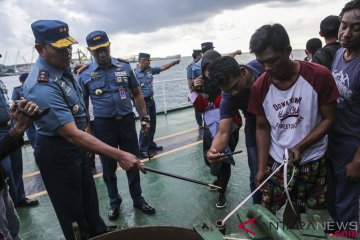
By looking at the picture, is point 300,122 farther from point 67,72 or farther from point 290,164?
point 67,72

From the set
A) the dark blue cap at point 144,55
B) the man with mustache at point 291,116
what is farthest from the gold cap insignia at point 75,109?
the dark blue cap at point 144,55

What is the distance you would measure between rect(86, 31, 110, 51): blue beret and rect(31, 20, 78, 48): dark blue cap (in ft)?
3.28

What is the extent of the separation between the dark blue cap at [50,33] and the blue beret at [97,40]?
3.28 ft

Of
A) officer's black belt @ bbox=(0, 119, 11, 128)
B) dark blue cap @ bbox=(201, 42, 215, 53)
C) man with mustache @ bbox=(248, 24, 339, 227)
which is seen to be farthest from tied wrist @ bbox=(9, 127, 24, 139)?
dark blue cap @ bbox=(201, 42, 215, 53)

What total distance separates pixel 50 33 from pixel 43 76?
34 cm

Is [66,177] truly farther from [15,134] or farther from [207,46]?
[207,46]

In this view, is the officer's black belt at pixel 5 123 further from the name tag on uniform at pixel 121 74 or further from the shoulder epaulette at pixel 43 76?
the shoulder epaulette at pixel 43 76

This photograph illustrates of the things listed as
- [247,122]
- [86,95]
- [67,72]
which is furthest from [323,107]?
[86,95]

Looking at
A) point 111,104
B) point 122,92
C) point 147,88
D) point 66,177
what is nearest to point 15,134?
point 66,177

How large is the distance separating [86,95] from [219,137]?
1939 mm

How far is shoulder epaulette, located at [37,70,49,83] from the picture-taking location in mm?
2336

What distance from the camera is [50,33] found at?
2377 millimetres

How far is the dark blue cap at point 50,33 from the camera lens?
7.78ft

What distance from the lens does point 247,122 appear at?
9.41ft
